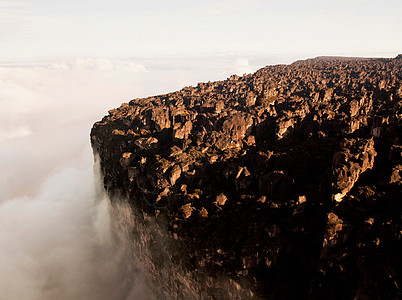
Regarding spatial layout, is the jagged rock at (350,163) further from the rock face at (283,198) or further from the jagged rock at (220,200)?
the jagged rock at (220,200)

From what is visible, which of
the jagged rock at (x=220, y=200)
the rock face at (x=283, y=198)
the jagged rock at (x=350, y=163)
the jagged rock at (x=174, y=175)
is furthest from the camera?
the jagged rock at (x=174, y=175)

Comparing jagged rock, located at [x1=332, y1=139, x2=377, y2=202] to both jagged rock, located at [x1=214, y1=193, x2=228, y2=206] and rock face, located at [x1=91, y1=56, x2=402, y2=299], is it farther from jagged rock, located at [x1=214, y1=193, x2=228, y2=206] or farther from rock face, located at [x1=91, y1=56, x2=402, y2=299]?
jagged rock, located at [x1=214, y1=193, x2=228, y2=206]

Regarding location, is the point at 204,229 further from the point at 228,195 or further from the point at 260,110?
the point at 260,110

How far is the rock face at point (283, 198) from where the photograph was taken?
3753 cm

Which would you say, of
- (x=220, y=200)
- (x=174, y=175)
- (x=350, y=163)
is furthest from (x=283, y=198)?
(x=174, y=175)

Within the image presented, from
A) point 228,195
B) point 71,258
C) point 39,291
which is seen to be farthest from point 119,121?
point 228,195

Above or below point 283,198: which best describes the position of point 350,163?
above

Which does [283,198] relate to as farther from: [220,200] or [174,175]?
[174,175]

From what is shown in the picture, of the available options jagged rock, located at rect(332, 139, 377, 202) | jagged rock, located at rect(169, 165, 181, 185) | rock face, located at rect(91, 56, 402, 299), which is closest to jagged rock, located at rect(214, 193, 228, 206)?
rock face, located at rect(91, 56, 402, 299)

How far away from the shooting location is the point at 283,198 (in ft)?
A: 167

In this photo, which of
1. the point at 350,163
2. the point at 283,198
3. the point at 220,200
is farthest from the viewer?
the point at 220,200

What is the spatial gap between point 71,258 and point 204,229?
68.3 m

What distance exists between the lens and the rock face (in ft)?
123

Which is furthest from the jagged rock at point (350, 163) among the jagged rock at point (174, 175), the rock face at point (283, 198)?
the jagged rock at point (174, 175)
